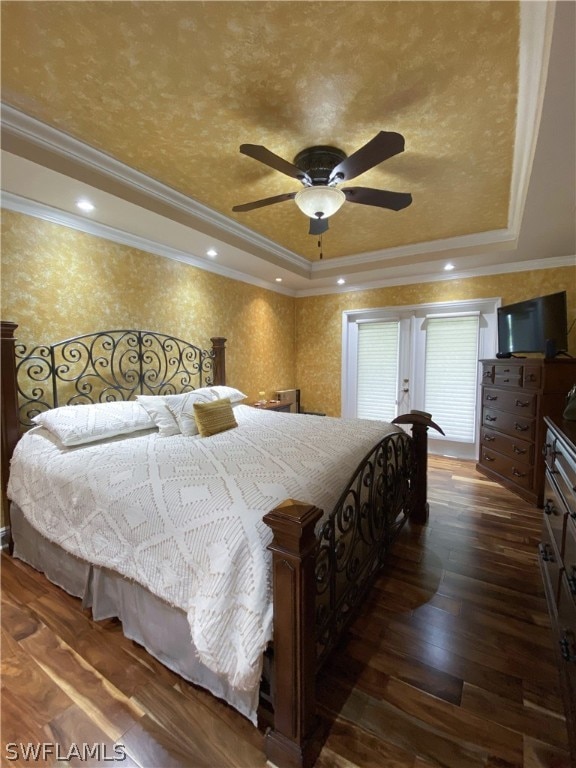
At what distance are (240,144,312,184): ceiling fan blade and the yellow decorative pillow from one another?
1708 millimetres

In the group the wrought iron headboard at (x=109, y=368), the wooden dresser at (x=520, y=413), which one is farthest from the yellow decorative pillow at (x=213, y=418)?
the wooden dresser at (x=520, y=413)

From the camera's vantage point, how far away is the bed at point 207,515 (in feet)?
3.52

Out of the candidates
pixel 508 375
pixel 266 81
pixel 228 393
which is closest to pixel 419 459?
pixel 508 375

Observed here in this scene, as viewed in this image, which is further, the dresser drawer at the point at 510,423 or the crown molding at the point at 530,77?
the dresser drawer at the point at 510,423

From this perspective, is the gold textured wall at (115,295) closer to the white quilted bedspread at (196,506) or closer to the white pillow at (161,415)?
the white pillow at (161,415)

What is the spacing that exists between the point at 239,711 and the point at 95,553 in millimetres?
910

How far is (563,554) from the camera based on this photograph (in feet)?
4.57

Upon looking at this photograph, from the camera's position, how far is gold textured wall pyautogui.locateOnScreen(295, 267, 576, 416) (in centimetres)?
377

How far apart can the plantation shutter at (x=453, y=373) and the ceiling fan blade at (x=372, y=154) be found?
9.87 ft

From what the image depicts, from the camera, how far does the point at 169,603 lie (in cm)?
132

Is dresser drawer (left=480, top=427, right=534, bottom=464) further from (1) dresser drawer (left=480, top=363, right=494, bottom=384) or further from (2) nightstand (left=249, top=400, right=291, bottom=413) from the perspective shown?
(2) nightstand (left=249, top=400, right=291, bottom=413)

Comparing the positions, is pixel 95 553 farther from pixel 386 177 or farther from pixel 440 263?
pixel 440 263

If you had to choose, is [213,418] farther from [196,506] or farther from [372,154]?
[372,154]

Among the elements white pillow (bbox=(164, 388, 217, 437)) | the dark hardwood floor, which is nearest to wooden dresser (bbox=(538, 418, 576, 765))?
the dark hardwood floor
